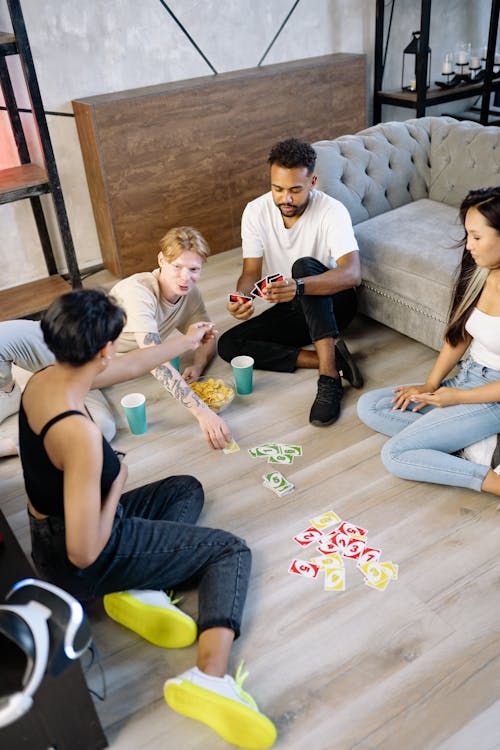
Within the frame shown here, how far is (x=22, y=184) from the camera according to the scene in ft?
11.2

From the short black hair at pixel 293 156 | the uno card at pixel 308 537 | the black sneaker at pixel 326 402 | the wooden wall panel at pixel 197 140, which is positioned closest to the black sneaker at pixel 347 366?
the black sneaker at pixel 326 402

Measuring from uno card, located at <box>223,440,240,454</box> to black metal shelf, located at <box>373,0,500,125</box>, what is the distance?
10.8 ft

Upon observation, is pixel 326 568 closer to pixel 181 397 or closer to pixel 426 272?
pixel 181 397

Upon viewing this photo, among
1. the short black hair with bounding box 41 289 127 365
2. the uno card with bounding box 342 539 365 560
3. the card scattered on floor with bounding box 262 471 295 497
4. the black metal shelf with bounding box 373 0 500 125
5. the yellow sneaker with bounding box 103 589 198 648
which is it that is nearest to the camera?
the short black hair with bounding box 41 289 127 365

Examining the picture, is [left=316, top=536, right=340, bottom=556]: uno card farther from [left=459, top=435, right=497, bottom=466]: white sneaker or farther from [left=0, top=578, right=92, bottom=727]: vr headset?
[left=0, top=578, right=92, bottom=727]: vr headset

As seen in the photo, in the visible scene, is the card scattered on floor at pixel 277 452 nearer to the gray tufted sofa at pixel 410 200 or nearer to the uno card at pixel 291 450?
the uno card at pixel 291 450

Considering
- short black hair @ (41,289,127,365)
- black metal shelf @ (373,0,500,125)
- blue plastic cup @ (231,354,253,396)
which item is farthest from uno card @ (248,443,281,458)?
black metal shelf @ (373,0,500,125)

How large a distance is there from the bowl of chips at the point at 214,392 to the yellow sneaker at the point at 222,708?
1325mm

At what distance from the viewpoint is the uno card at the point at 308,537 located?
230cm

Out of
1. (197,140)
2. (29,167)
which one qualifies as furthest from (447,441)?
(29,167)

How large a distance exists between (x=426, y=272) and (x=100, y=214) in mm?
2113

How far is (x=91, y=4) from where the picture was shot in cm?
376

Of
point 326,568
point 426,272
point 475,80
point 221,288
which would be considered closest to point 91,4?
point 221,288

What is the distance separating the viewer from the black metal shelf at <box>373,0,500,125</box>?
185 inches
